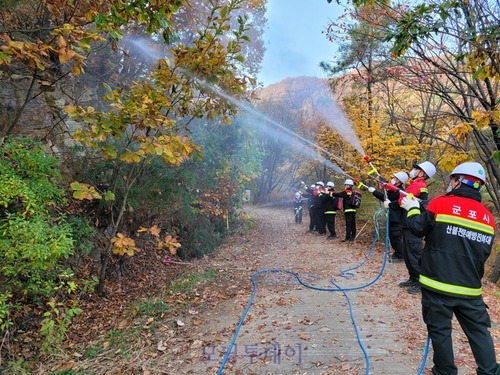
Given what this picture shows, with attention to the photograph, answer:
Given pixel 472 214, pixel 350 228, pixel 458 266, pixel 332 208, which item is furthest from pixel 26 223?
pixel 332 208

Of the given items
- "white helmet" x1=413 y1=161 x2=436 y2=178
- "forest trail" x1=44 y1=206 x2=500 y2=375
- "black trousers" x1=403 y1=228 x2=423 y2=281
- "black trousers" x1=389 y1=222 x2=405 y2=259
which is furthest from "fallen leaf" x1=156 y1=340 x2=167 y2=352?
"black trousers" x1=389 y1=222 x2=405 y2=259

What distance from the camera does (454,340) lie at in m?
4.68

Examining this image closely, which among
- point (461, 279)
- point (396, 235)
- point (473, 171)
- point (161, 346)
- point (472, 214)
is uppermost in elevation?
point (473, 171)

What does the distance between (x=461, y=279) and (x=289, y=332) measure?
100 inches

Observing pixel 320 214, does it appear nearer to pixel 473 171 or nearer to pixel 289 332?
pixel 289 332

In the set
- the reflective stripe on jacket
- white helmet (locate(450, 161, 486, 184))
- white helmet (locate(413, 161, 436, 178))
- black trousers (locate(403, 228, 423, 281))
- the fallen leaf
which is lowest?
the fallen leaf

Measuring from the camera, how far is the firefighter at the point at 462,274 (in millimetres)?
3314

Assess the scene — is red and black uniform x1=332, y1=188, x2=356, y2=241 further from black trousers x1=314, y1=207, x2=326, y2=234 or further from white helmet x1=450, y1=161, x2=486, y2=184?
white helmet x1=450, y1=161, x2=486, y2=184

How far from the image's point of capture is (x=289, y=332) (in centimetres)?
500

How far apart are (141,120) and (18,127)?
4.53m

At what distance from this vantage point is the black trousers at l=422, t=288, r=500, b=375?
3.28m

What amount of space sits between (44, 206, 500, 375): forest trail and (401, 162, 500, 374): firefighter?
82 centimetres

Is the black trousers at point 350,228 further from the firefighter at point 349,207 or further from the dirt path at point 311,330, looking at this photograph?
the dirt path at point 311,330

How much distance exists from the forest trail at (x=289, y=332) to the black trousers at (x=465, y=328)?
2.31 ft
